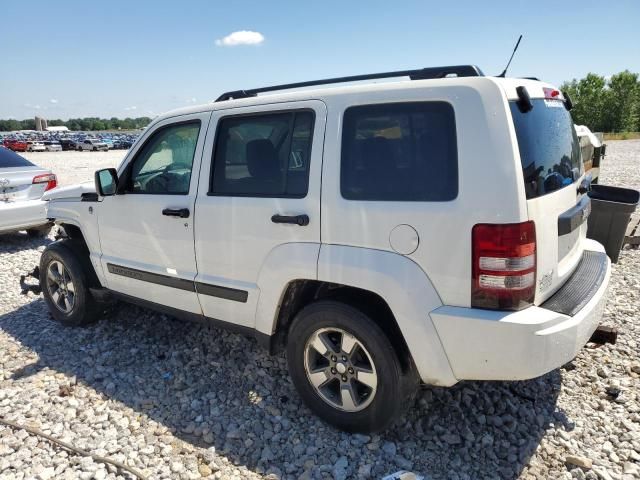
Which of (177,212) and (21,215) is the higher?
(177,212)

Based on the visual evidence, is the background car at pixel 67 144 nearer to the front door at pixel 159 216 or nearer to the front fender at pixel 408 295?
the front door at pixel 159 216

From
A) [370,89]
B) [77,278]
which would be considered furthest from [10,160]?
[370,89]

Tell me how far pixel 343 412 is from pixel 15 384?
260 cm

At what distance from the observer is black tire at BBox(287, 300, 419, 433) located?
265cm

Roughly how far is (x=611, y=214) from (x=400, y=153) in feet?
13.0

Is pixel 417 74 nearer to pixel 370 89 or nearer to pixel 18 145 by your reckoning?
pixel 370 89

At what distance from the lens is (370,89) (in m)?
2.65

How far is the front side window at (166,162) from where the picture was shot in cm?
349

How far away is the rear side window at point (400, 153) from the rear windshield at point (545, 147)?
348mm

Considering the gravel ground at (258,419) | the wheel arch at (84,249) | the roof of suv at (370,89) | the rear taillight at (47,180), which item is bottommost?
the gravel ground at (258,419)

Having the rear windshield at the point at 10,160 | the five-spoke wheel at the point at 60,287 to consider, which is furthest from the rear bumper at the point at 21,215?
the five-spoke wheel at the point at 60,287

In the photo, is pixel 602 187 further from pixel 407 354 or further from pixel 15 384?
pixel 15 384

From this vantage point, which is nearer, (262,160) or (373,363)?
(373,363)

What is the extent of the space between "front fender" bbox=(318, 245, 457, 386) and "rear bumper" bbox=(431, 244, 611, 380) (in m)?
0.05
